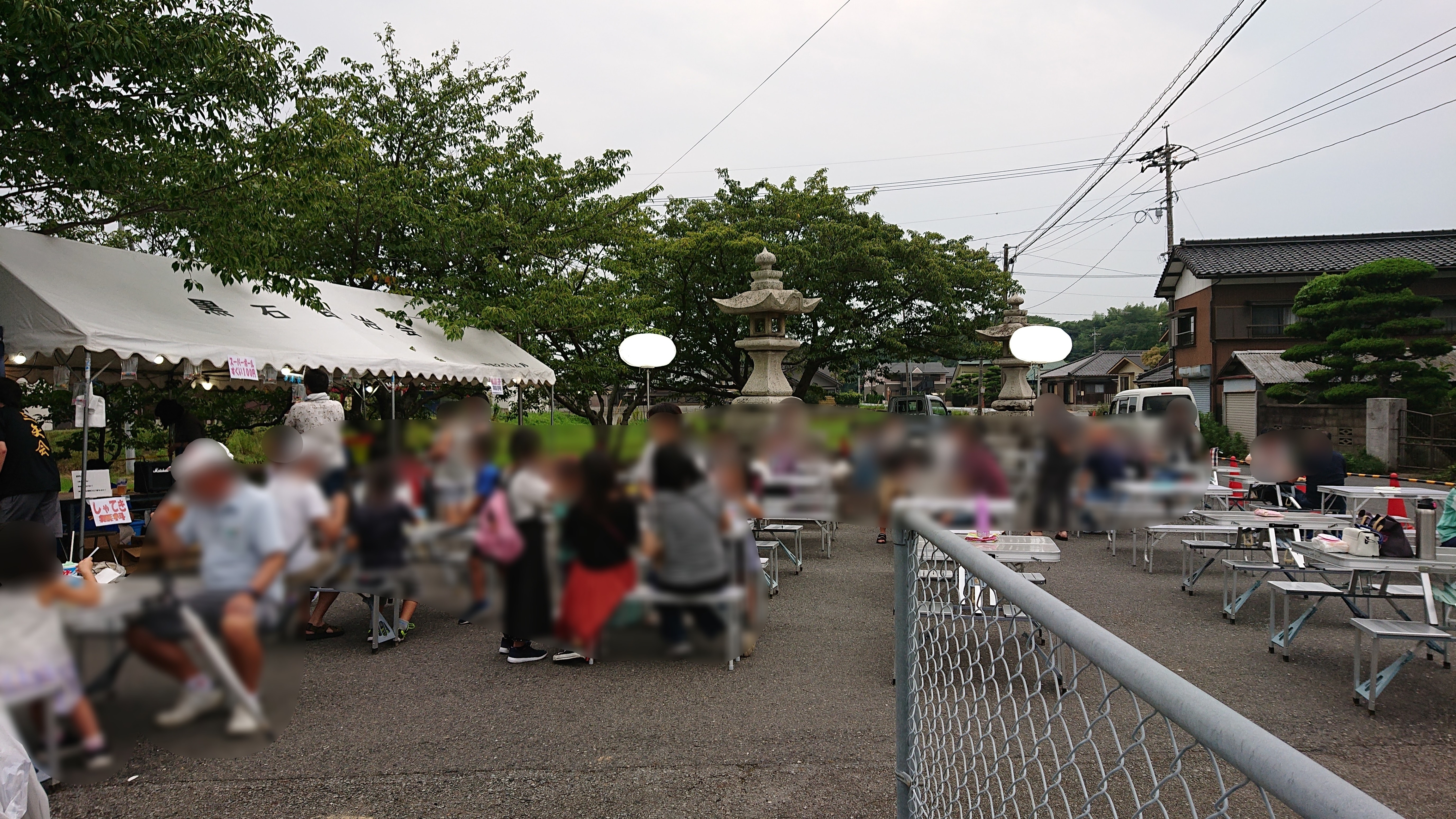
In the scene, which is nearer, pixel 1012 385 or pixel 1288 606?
pixel 1288 606

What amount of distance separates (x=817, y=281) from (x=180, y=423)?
49.7 feet

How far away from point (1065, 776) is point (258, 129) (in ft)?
25.1

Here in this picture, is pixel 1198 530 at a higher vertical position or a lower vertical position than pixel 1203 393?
lower

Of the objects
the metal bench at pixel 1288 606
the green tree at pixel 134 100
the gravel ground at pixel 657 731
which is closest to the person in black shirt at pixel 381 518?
the gravel ground at pixel 657 731

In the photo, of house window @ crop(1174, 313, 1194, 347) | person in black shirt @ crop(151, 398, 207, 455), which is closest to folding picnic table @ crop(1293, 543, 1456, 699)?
person in black shirt @ crop(151, 398, 207, 455)

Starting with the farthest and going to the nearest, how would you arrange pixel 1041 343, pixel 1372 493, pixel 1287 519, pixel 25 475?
pixel 1372 493 → pixel 1287 519 → pixel 25 475 → pixel 1041 343

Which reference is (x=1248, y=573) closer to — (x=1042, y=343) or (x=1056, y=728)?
(x=1056, y=728)

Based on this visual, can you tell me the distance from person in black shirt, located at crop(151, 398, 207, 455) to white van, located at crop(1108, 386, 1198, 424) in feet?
11.0

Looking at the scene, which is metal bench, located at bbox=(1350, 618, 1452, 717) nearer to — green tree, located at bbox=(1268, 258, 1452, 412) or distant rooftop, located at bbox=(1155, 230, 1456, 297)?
green tree, located at bbox=(1268, 258, 1452, 412)

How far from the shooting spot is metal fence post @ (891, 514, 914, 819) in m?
2.00

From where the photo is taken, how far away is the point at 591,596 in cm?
40

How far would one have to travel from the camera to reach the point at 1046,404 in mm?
447

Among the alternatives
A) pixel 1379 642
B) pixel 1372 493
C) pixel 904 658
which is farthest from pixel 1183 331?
pixel 904 658

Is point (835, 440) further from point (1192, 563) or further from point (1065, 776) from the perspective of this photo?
point (1192, 563)
